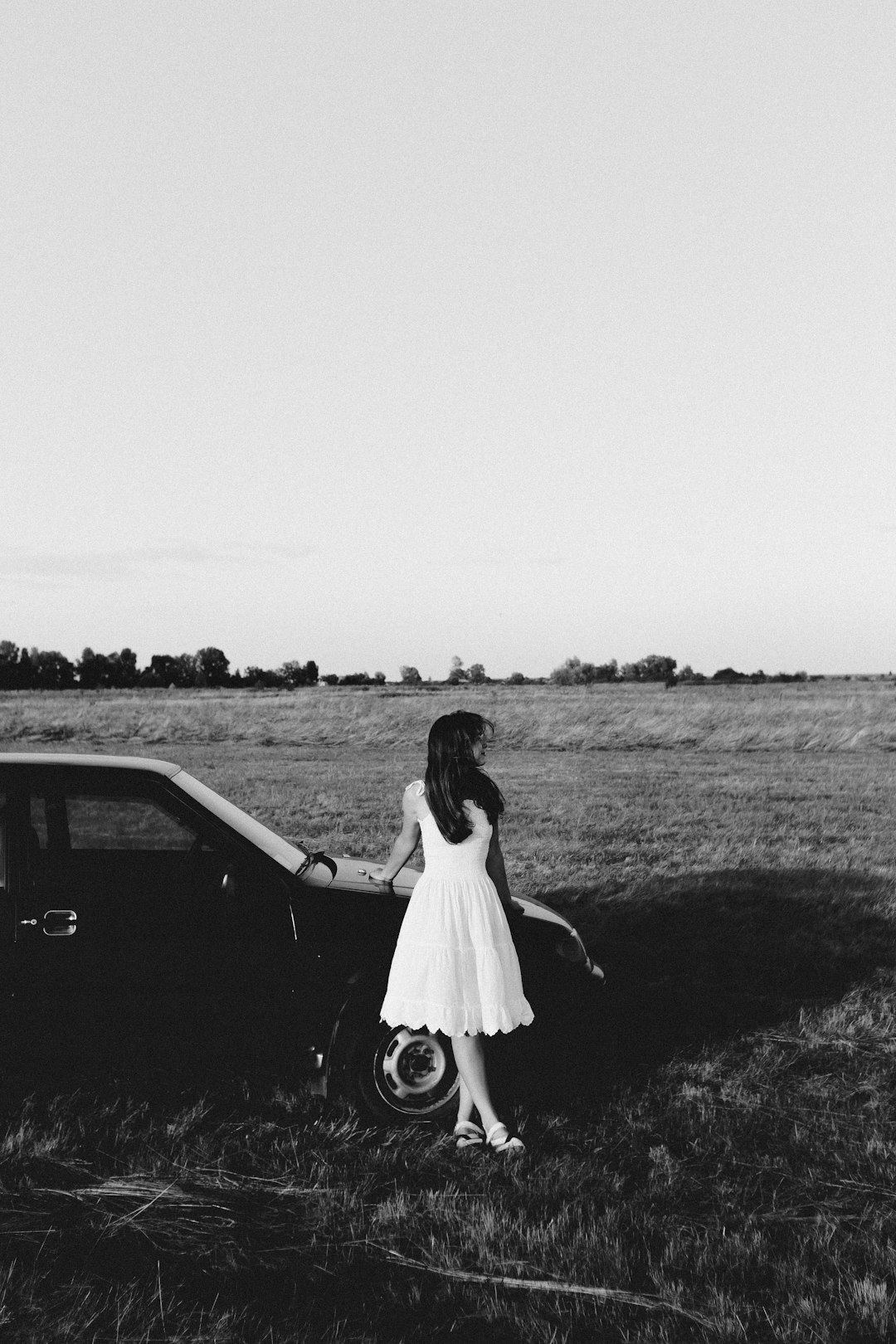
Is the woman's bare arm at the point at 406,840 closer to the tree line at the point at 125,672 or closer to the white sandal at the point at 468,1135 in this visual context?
the white sandal at the point at 468,1135

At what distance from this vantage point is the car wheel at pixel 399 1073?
3.88m

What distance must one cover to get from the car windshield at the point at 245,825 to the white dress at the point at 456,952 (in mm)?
701

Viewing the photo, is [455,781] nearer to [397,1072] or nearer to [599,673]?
[397,1072]

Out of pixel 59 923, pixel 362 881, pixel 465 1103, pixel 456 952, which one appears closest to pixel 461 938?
pixel 456 952

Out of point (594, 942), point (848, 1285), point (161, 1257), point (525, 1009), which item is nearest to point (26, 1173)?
point (161, 1257)

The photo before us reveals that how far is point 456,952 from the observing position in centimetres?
376

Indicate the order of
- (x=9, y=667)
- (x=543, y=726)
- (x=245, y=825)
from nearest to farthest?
(x=245, y=825) → (x=543, y=726) → (x=9, y=667)

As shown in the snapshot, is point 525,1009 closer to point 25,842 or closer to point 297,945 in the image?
point 297,945

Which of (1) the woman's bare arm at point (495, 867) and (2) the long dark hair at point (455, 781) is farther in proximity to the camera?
(1) the woman's bare arm at point (495, 867)

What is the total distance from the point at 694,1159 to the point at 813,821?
9.55m

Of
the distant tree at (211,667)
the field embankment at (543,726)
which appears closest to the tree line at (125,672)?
the distant tree at (211,667)

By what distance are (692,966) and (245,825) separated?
11.7ft

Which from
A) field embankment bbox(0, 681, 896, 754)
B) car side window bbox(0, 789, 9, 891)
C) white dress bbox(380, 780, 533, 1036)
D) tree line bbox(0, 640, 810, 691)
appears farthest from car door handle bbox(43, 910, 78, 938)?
tree line bbox(0, 640, 810, 691)

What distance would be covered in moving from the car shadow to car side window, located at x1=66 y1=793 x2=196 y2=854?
195 cm
